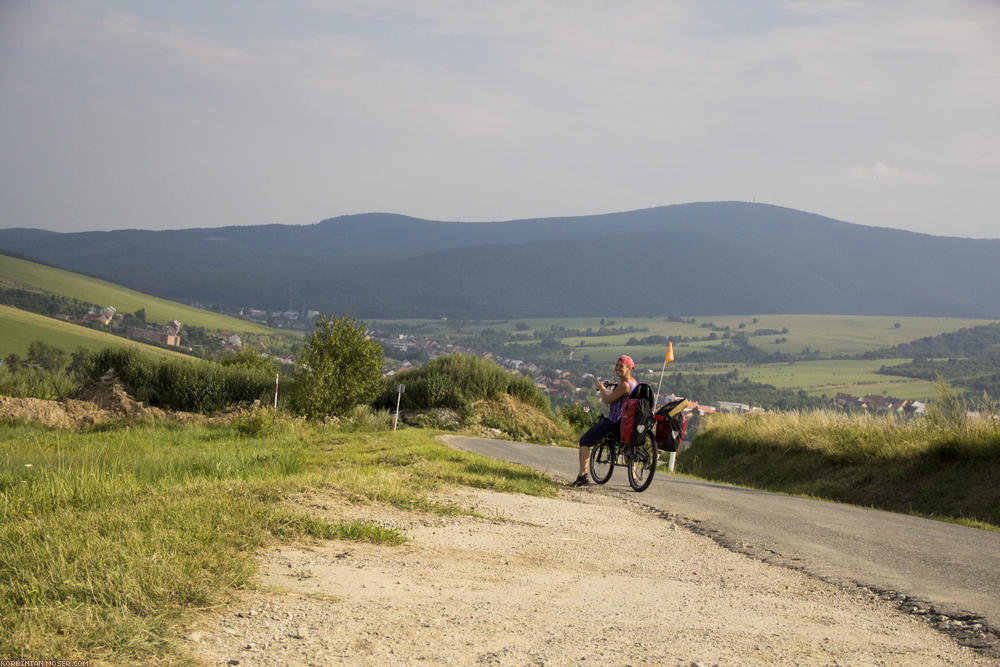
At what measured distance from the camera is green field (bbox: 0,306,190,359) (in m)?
59.9

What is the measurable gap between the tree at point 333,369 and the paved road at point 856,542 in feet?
42.4

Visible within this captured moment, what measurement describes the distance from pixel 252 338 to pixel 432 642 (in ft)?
369

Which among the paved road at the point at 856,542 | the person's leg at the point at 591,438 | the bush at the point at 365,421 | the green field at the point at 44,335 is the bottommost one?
the green field at the point at 44,335

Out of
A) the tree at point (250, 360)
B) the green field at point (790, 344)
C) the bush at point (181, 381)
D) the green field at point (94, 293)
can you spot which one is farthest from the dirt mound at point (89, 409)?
the green field at point (94, 293)

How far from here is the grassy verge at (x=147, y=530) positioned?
12.4ft

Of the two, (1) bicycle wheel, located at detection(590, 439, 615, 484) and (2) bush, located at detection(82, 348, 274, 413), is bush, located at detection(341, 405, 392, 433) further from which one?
(1) bicycle wheel, located at detection(590, 439, 615, 484)

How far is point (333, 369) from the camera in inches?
934

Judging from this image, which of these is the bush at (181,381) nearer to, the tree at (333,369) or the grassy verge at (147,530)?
the tree at (333,369)

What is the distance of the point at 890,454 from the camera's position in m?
14.1

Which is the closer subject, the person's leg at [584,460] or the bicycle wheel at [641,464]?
the bicycle wheel at [641,464]

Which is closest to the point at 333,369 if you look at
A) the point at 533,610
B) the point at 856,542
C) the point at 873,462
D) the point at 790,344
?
the point at 873,462

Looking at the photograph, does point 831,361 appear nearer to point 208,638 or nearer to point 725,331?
point 725,331

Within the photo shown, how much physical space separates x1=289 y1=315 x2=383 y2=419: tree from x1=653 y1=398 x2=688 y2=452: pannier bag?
1415 centimetres

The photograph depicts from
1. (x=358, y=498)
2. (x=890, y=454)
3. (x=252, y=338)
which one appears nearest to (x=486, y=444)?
(x=890, y=454)
